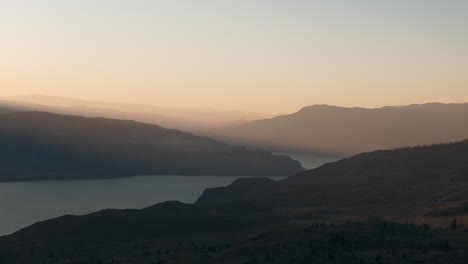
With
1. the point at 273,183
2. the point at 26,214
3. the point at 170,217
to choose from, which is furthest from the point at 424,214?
the point at 26,214

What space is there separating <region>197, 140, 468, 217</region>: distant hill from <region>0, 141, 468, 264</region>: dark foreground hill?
26 centimetres

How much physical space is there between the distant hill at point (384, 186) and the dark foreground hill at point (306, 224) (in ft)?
0.86

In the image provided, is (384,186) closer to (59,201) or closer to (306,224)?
(306,224)

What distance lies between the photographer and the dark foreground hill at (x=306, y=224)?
37.0 m

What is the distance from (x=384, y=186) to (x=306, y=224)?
56.3 meters

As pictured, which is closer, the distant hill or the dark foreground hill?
the dark foreground hill

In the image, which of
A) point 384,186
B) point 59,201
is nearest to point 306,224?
point 384,186

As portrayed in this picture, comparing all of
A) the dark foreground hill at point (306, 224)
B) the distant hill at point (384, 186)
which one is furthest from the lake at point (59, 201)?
the distant hill at point (384, 186)

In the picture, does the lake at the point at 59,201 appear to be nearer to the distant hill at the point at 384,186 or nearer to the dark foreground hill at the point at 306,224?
the dark foreground hill at the point at 306,224

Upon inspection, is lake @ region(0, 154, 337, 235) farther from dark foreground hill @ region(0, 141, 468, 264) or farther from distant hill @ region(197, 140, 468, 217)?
distant hill @ region(197, 140, 468, 217)

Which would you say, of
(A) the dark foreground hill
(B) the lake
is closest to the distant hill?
(A) the dark foreground hill

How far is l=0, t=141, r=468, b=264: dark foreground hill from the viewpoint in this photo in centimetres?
3697

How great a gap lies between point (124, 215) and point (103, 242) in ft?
44.0

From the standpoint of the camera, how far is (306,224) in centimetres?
6169
